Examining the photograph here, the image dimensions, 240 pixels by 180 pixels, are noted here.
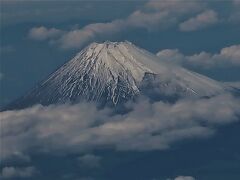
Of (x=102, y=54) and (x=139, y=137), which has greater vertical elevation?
(x=102, y=54)

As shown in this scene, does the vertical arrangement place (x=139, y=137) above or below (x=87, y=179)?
above

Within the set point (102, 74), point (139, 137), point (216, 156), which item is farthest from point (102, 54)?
point (216, 156)

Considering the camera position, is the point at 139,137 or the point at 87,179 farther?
the point at 139,137

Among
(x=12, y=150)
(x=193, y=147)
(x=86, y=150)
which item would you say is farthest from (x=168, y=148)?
(x=12, y=150)

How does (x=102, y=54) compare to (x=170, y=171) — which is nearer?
(x=170, y=171)

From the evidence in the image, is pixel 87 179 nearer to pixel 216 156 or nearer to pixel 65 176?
pixel 65 176

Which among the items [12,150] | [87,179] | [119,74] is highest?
[119,74]

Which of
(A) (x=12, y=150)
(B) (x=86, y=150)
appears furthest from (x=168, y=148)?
(A) (x=12, y=150)

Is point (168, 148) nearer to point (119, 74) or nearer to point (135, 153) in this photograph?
point (135, 153)
